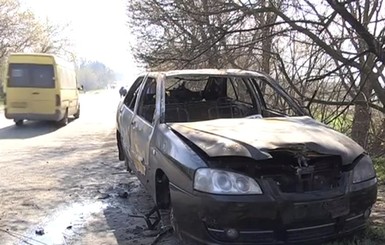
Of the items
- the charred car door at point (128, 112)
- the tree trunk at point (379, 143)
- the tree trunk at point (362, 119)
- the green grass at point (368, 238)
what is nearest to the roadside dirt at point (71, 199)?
the green grass at point (368, 238)

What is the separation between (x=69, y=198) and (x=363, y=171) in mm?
3836

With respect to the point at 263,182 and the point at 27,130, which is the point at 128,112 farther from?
the point at 27,130

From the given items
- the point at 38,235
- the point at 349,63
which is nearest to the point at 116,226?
the point at 38,235

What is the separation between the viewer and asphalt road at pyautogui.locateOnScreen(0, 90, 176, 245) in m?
4.57

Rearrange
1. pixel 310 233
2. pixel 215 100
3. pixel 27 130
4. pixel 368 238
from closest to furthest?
pixel 310 233 < pixel 368 238 < pixel 215 100 < pixel 27 130

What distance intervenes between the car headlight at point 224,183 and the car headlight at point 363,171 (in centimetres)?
90

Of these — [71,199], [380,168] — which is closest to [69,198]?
[71,199]

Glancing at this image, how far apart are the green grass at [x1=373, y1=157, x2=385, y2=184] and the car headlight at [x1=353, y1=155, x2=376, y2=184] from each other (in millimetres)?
2780

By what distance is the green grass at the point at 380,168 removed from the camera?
6.58 metres

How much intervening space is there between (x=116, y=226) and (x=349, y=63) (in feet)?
15.3

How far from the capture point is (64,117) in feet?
51.5

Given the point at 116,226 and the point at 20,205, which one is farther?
the point at 20,205

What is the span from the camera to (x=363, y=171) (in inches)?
147

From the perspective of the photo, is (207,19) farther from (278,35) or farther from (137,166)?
(137,166)
